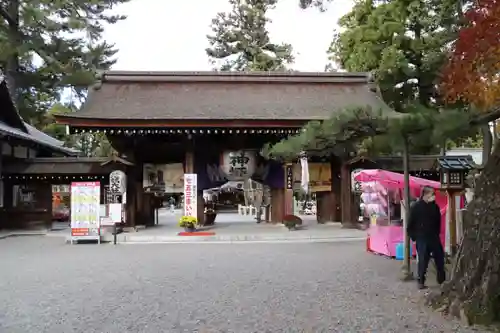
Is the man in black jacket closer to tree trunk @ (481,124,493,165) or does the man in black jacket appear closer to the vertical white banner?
tree trunk @ (481,124,493,165)

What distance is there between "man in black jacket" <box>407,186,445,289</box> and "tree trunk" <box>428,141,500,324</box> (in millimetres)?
1071

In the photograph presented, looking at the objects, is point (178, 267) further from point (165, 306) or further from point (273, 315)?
point (273, 315)

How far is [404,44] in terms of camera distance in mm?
22062

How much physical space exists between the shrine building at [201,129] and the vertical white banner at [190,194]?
0.94 meters

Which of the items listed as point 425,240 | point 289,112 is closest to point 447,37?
point 289,112

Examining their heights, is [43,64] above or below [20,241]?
above

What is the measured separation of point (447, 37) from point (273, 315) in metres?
18.8

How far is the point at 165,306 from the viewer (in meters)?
6.36

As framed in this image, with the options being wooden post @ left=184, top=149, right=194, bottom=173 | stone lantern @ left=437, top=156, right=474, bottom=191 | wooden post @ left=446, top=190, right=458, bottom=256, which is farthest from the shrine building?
wooden post @ left=446, top=190, right=458, bottom=256

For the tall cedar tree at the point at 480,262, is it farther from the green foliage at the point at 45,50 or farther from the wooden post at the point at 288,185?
the green foliage at the point at 45,50

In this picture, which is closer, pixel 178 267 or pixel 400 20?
pixel 178 267

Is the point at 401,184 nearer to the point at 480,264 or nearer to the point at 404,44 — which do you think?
the point at 480,264

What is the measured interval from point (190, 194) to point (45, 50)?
1770cm

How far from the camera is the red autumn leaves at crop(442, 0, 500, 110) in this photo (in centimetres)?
1098
